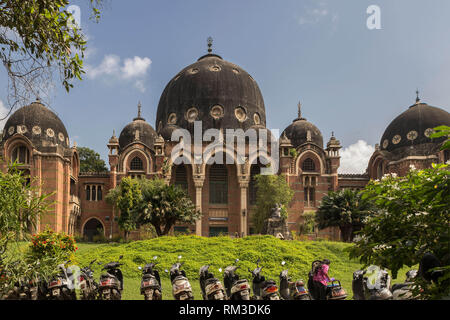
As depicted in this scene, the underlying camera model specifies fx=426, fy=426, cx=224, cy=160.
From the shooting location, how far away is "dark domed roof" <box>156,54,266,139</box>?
37844 mm

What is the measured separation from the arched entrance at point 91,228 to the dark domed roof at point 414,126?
25.7 m

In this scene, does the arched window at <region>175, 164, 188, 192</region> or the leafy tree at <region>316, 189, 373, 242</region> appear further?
the arched window at <region>175, 164, 188, 192</region>

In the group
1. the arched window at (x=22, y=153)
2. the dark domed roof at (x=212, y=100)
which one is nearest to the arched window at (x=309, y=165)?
the dark domed roof at (x=212, y=100)

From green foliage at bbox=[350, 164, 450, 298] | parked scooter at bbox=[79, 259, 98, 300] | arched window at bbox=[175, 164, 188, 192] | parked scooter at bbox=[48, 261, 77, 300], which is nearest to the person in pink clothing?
green foliage at bbox=[350, 164, 450, 298]

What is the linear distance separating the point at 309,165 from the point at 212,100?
1028cm

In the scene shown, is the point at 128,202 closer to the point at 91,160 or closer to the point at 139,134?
the point at 139,134

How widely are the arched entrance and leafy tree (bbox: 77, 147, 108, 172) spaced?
11946 millimetres

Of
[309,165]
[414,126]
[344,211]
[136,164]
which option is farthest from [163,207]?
[414,126]

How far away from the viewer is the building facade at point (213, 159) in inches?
1318

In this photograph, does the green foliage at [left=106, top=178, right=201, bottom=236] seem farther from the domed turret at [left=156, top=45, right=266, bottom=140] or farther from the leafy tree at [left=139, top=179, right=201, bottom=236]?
the domed turret at [left=156, top=45, right=266, bottom=140]

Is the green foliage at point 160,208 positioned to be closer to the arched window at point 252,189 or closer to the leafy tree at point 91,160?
the arched window at point 252,189
